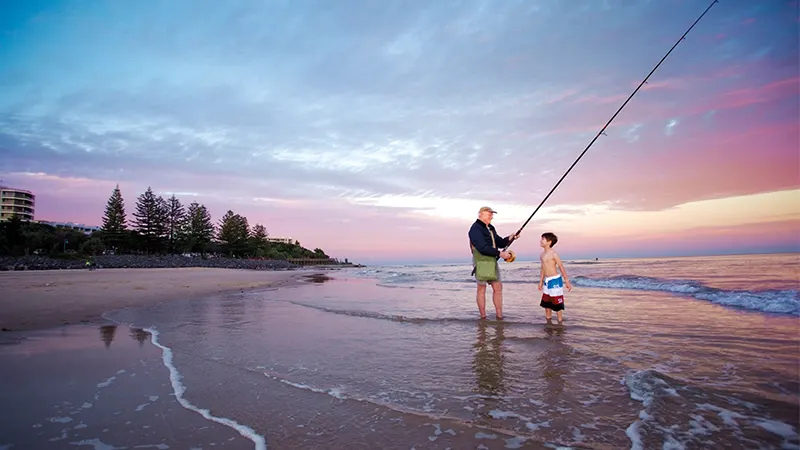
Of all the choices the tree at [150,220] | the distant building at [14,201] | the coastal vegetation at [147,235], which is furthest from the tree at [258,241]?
the distant building at [14,201]

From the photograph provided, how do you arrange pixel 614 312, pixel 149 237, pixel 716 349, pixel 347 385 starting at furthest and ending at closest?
pixel 149 237 < pixel 614 312 < pixel 716 349 < pixel 347 385

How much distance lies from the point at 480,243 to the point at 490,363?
11.9ft

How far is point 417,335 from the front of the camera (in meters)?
6.47

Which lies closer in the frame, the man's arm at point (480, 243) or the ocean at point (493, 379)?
the ocean at point (493, 379)

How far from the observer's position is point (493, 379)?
3982 millimetres

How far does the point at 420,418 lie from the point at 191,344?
14.5 ft

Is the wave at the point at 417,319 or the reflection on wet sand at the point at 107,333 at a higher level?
the reflection on wet sand at the point at 107,333

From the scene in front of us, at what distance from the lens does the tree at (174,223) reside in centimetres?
7375

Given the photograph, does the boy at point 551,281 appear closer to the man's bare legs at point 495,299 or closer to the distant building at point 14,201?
the man's bare legs at point 495,299

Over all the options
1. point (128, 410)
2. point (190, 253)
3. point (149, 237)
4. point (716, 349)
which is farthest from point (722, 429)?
point (190, 253)

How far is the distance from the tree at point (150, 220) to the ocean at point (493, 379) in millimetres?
73428

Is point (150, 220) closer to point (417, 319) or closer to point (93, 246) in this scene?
point (93, 246)

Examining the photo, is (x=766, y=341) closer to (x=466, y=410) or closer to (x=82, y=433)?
(x=466, y=410)

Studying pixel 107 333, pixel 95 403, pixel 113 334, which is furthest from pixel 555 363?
pixel 107 333
